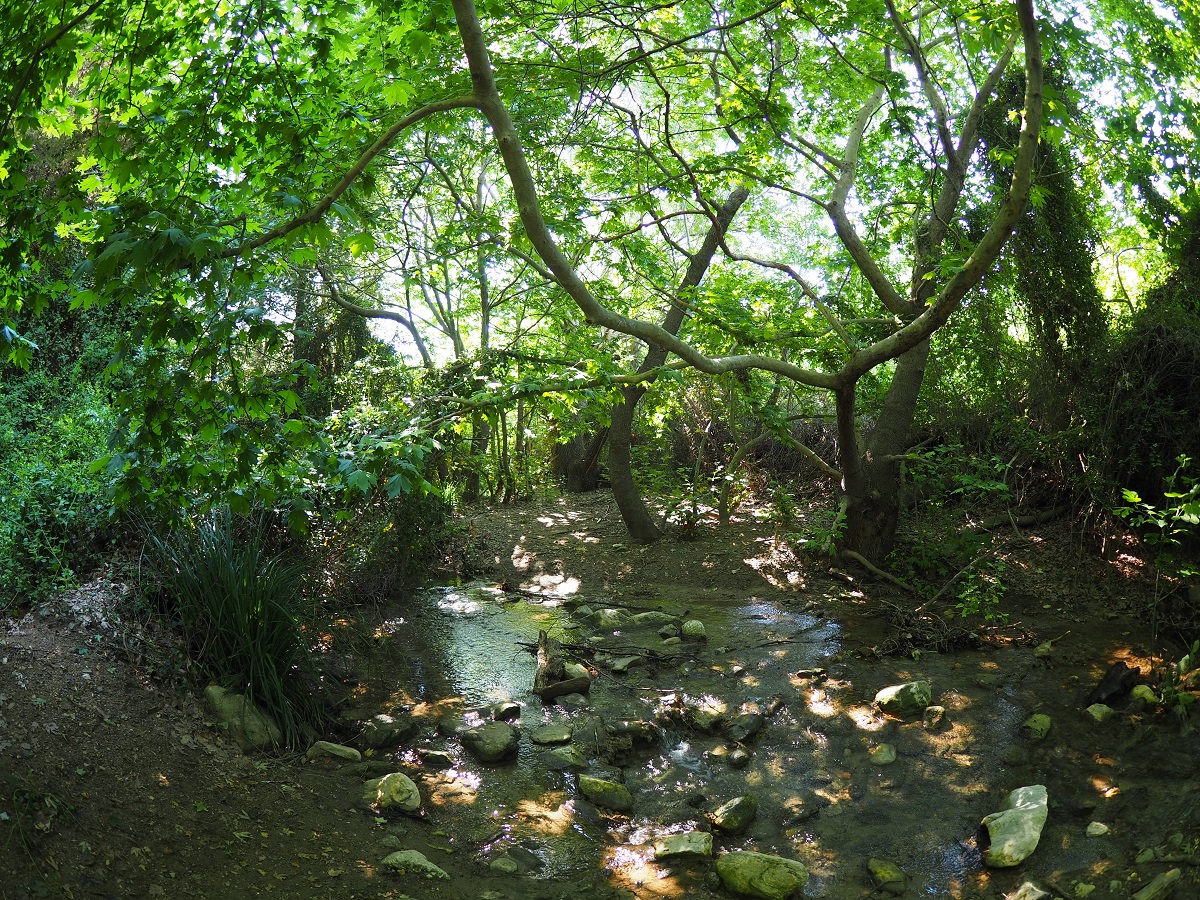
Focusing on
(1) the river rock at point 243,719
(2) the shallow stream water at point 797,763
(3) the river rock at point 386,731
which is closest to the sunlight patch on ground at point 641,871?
(2) the shallow stream water at point 797,763

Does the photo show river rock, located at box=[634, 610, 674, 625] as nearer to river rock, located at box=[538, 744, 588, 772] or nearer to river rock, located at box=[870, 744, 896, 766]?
river rock, located at box=[538, 744, 588, 772]

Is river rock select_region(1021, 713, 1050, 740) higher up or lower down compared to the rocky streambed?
higher up

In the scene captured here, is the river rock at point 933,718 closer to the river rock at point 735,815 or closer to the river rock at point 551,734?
the river rock at point 735,815

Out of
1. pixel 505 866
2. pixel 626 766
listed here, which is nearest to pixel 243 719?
pixel 505 866

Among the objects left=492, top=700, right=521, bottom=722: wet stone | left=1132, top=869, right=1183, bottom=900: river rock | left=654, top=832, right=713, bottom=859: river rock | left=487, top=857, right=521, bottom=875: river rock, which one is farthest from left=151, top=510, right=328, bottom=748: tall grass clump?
left=1132, top=869, right=1183, bottom=900: river rock

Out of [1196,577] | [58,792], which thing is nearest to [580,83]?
[58,792]

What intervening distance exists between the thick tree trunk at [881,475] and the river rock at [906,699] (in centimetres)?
265

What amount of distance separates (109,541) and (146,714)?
1.48m

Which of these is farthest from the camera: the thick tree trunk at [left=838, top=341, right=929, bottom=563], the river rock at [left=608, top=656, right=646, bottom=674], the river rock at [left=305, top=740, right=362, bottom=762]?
the thick tree trunk at [left=838, top=341, right=929, bottom=563]

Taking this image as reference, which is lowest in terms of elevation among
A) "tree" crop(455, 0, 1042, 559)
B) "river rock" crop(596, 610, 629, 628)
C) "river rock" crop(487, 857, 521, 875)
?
"river rock" crop(487, 857, 521, 875)

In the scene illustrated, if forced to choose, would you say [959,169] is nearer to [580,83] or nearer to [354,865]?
[580,83]

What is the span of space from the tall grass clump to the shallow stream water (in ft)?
1.93

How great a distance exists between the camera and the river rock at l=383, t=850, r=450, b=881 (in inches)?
139

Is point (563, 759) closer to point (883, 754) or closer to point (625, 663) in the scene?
point (625, 663)
